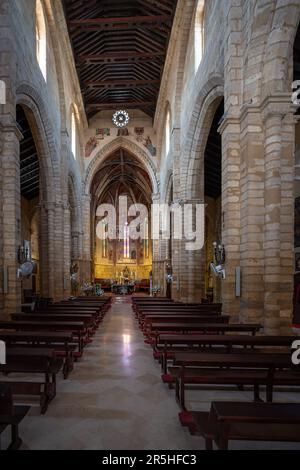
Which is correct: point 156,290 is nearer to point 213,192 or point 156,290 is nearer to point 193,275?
point 213,192

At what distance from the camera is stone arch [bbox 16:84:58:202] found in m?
11.3

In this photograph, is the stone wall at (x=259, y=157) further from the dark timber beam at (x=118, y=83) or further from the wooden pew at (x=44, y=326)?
the dark timber beam at (x=118, y=83)

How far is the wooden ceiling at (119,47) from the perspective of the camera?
15.3 metres

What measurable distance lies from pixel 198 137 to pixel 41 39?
7720mm

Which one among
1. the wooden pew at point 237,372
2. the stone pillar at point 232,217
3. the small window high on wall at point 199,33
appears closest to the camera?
the wooden pew at point 237,372

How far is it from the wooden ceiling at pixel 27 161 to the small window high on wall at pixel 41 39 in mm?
2081

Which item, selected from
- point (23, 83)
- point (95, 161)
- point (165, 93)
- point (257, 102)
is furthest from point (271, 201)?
point (95, 161)

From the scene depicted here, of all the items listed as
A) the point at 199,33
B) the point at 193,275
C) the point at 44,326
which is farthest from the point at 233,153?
the point at 199,33

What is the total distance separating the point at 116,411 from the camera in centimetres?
409

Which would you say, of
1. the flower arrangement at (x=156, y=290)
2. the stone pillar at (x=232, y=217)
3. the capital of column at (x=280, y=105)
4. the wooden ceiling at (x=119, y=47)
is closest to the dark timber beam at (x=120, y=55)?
the wooden ceiling at (x=119, y=47)

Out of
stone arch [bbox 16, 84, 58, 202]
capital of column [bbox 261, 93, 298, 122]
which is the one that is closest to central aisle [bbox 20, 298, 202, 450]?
capital of column [bbox 261, 93, 298, 122]

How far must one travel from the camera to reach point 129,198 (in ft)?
124

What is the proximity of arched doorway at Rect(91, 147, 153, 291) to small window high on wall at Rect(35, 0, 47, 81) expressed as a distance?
1878cm

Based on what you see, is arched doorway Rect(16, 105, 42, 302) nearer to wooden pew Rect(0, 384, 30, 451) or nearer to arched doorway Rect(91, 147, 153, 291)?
arched doorway Rect(91, 147, 153, 291)
